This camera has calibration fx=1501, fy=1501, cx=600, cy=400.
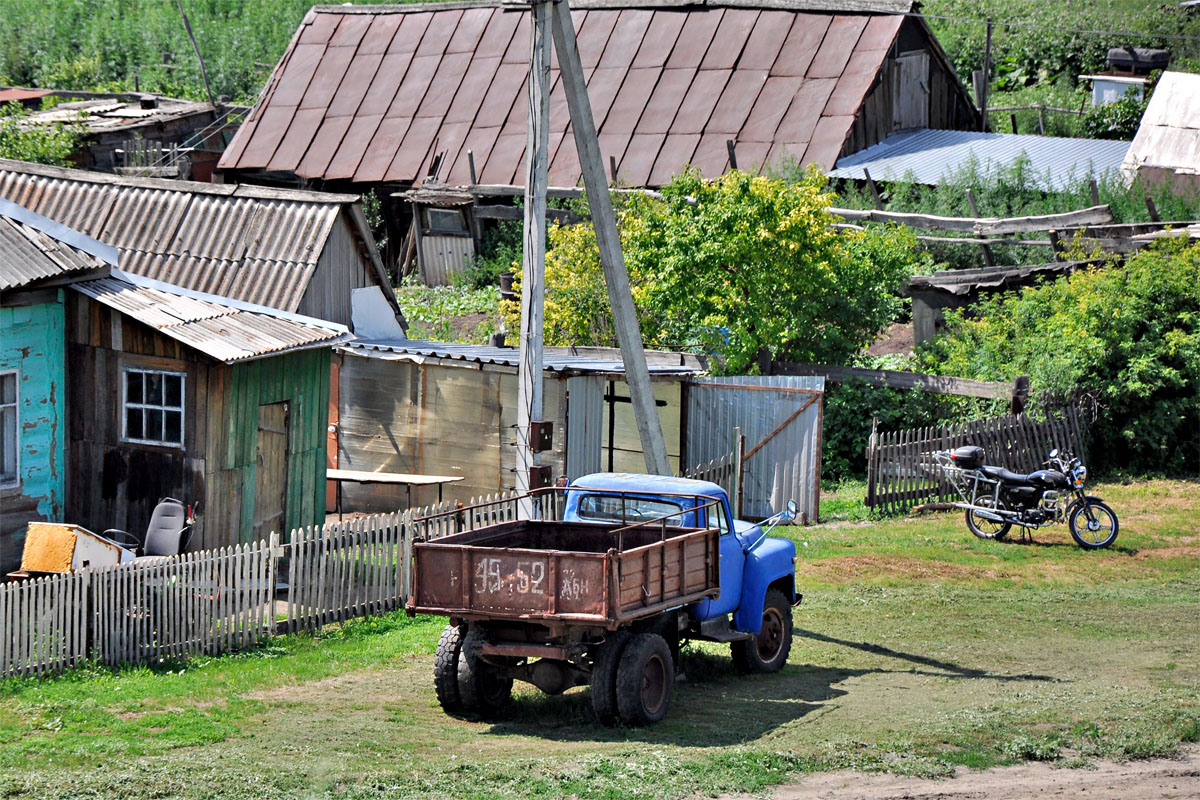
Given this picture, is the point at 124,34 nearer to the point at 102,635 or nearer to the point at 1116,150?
the point at 1116,150

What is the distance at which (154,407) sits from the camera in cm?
1791

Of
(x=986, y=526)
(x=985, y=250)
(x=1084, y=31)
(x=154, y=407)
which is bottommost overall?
(x=986, y=526)

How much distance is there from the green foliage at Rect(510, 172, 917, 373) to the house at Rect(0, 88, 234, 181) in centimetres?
1862

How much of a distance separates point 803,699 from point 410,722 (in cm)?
343

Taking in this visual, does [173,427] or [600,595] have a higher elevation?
[173,427]

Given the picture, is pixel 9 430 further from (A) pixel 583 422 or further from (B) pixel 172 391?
(A) pixel 583 422

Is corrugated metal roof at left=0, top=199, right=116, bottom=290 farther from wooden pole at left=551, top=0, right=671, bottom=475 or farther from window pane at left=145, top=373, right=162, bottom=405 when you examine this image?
wooden pole at left=551, top=0, right=671, bottom=475

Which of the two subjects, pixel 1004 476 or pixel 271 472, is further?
pixel 1004 476

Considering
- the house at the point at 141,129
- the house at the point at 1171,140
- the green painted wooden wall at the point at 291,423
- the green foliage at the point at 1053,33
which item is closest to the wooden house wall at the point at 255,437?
the green painted wooden wall at the point at 291,423

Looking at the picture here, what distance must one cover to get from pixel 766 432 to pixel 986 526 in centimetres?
342

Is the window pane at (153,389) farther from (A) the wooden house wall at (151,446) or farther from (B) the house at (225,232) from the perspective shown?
(B) the house at (225,232)

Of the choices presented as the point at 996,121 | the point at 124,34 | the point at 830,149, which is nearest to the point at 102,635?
the point at 830,149

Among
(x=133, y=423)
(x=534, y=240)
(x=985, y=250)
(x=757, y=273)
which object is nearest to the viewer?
(x=534, y=240)

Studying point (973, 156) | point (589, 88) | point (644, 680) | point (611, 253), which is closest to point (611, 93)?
point (589, 88)
